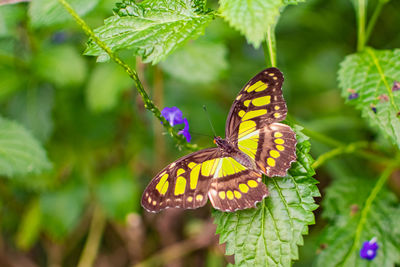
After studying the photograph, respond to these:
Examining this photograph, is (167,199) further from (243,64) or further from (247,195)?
(243,64)

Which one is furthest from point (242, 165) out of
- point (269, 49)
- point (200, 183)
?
point (269, 49)

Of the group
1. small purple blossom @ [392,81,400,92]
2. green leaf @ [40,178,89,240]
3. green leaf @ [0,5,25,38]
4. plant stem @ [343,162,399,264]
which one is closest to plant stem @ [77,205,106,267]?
green leaf @ [40,178,89,240]

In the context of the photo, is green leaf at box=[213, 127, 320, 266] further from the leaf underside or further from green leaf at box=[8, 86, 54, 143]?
green leaf at box=[8, 86, 54, 143]

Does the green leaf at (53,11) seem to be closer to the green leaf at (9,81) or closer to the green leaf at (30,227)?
the green leaf at (9,81)

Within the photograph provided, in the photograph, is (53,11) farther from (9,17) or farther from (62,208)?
(62,208)

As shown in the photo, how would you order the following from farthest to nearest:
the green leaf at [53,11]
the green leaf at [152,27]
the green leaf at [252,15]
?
the green leaf at [53,11] < the green leaf at [152,27] < the green leaf at [252,15]

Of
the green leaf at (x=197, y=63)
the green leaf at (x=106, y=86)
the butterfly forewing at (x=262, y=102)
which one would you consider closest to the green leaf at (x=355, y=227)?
the butterfly forewing at (x=262, y=102)
